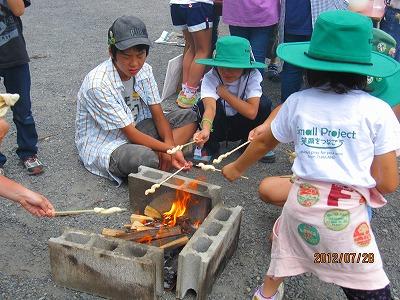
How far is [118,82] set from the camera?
3.42 metres

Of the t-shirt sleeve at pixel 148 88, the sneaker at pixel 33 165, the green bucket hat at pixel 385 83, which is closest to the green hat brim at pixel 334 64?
the green bucket hat at pixel 385 83

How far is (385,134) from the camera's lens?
6.09ft

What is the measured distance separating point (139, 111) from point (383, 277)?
2348 mm

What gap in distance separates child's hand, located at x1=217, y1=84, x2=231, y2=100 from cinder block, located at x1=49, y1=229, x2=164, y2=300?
1590 millimetres

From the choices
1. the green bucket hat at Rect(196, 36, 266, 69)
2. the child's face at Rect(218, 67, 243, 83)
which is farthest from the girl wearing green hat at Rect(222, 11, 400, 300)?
the child's face at Rect(218, 67, 243, 83)

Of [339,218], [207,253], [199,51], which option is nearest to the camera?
[339,218]

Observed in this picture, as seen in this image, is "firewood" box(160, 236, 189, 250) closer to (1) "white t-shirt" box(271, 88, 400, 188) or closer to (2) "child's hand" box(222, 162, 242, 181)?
(2) "child's hand" box(222, 162, 242, 181)

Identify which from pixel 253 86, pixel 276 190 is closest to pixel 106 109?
pixel 253 86

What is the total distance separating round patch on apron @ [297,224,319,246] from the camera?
2002 millimetres

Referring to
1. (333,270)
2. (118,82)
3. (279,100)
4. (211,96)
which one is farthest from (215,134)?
(333,270)

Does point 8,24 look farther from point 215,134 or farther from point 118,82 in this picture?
point 215,134

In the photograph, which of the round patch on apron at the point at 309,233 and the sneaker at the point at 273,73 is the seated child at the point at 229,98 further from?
the sneaker at the point at 273,73

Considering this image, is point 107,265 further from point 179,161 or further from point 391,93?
point 391,93

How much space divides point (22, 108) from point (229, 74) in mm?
1560
